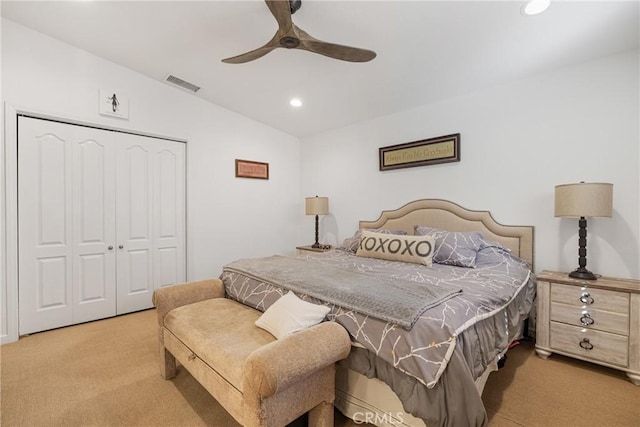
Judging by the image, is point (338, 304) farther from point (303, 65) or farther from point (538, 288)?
point (303, 65)

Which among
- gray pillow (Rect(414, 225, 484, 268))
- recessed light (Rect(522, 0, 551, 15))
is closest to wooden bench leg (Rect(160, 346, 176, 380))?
gray pillow (Rect(414, 225, 484, 268))

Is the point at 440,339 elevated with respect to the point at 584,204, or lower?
lower

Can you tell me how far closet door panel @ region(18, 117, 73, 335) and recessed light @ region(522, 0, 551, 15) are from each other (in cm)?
419

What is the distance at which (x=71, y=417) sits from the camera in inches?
67.6

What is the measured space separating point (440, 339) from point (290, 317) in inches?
30.8

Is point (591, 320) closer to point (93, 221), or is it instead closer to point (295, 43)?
point (295, 43)

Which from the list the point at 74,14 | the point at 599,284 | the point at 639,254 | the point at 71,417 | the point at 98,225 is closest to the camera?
the point at 71,417

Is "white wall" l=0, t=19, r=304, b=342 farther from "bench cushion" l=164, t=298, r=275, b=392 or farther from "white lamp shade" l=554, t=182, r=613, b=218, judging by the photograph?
"white lamp shade" l=554, t=182, r=613, b=218

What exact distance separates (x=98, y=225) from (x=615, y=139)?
5027 millimetres

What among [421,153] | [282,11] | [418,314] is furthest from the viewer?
[421,153]

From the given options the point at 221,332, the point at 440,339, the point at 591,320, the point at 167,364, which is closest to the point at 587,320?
the point at 591,320

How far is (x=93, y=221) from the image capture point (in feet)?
10.5

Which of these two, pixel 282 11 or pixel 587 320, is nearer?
pixel 282 11

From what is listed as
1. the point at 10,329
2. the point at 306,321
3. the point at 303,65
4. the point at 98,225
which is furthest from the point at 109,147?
the point at 306,321
